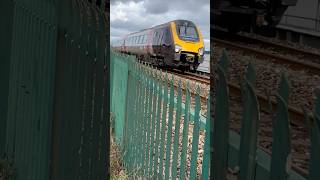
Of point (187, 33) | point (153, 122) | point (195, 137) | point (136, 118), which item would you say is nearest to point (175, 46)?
point (187, 33)

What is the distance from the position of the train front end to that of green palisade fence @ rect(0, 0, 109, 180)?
12774 millimetres

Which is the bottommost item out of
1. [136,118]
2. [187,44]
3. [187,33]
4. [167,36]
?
[136,118]

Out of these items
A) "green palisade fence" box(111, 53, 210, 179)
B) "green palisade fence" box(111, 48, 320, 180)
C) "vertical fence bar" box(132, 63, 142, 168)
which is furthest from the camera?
"vertical fence bar" box(132, 63, 142, 168)

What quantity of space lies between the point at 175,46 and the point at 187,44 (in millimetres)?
562

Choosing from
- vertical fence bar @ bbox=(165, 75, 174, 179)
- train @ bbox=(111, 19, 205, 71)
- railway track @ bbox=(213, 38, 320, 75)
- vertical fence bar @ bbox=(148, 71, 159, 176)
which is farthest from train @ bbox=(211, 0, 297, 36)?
train @ bbox=(111, 19, 205, 71)

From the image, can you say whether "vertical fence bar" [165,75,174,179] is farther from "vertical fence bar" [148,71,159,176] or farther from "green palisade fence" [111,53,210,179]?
"vertical fence bar" [148,71,159,176]

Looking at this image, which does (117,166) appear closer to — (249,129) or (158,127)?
(158,127)

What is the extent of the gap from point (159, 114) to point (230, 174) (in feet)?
8.34

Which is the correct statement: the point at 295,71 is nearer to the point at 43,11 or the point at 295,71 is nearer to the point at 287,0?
the point at 287,0

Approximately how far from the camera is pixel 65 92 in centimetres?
277

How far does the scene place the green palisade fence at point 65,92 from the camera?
2.59 metres

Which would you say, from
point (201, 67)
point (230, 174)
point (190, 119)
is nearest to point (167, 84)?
point (190, 119)

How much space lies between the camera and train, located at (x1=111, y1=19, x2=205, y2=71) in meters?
17.2

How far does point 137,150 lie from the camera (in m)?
4.62
